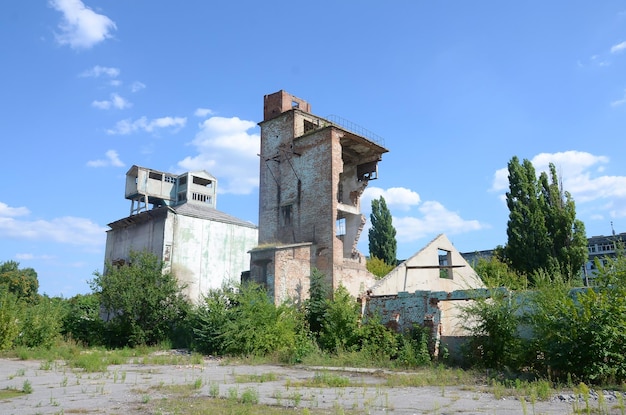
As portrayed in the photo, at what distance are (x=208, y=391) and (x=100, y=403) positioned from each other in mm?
2281

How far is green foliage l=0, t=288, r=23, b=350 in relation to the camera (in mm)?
21438

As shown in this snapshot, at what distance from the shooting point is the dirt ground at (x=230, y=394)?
832 cm

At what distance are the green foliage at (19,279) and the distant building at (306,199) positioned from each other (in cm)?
3092

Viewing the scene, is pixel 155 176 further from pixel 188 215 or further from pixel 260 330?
pixel 260 330

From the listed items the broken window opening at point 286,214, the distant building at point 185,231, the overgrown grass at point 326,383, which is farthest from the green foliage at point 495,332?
the distant building at point 185,231

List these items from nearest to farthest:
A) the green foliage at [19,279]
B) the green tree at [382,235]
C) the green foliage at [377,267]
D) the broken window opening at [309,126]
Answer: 1. the broken window opening at [309,126]
2. the green foliage at [377,267]
3. the green tree at [382,235]
4. the green foliage at [19,279]

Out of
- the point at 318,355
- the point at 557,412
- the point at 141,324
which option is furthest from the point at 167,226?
the point at 557,412

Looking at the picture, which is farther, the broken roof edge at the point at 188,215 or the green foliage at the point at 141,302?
the broken roof edge at the point at 188,215

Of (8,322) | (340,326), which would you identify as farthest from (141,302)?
(340,326)

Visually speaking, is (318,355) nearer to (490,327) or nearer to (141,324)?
(490,327)

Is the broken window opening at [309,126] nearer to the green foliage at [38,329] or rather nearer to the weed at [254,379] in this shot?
the green foliage at [38,329]

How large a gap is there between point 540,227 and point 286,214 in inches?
625

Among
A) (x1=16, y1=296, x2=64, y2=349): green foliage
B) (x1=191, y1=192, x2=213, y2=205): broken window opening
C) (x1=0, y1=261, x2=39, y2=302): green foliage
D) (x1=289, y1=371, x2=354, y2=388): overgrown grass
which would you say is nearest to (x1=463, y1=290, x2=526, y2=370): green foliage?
(x1=289, y1=371, x2=354, y2=388): overgrown grass

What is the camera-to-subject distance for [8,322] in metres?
21.7
